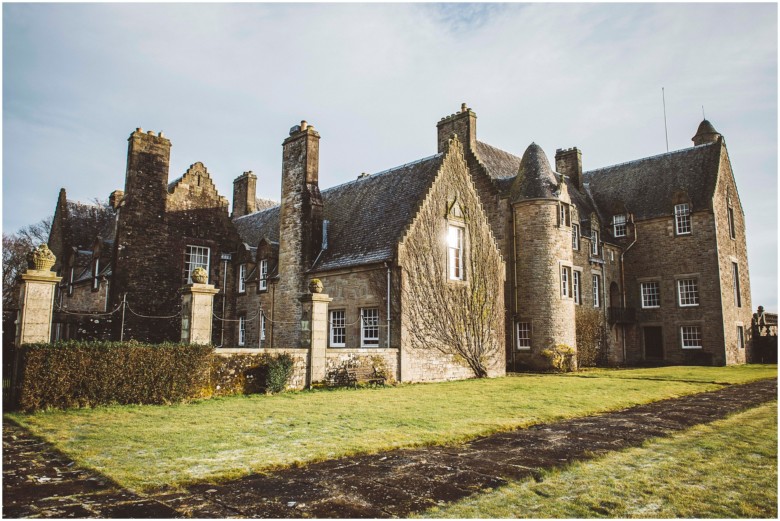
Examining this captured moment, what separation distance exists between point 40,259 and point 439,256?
12.3 m

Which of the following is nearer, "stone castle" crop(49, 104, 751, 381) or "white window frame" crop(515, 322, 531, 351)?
"stone castle" crop(49, 104, 751, 381)

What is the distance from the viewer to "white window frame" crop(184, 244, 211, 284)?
23.7 meters

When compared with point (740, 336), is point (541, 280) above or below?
above

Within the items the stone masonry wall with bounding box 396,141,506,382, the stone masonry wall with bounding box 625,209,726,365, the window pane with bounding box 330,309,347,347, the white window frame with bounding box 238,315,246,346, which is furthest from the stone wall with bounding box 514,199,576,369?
the white window frame with bounding box 238,315,246,346

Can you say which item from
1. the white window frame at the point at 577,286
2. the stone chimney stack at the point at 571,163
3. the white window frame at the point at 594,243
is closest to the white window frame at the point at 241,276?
the white window frame at the point at 577,286

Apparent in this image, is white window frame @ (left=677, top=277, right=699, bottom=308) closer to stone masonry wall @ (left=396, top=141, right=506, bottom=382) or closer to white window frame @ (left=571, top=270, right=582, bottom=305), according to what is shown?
white window frame @ (left=571, top=270, right=582, bottom=305)

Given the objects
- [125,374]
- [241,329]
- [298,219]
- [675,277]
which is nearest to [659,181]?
[675,277]

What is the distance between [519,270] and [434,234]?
762cm

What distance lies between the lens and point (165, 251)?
74.4 feet

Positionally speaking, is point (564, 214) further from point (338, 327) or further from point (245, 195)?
point (245, 195)

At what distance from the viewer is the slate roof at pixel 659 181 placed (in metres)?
31.2

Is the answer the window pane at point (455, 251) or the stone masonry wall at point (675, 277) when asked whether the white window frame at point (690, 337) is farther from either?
the window pane at point (455, 251)

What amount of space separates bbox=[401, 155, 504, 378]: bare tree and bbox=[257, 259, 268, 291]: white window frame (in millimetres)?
8123

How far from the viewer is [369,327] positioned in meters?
19.3
